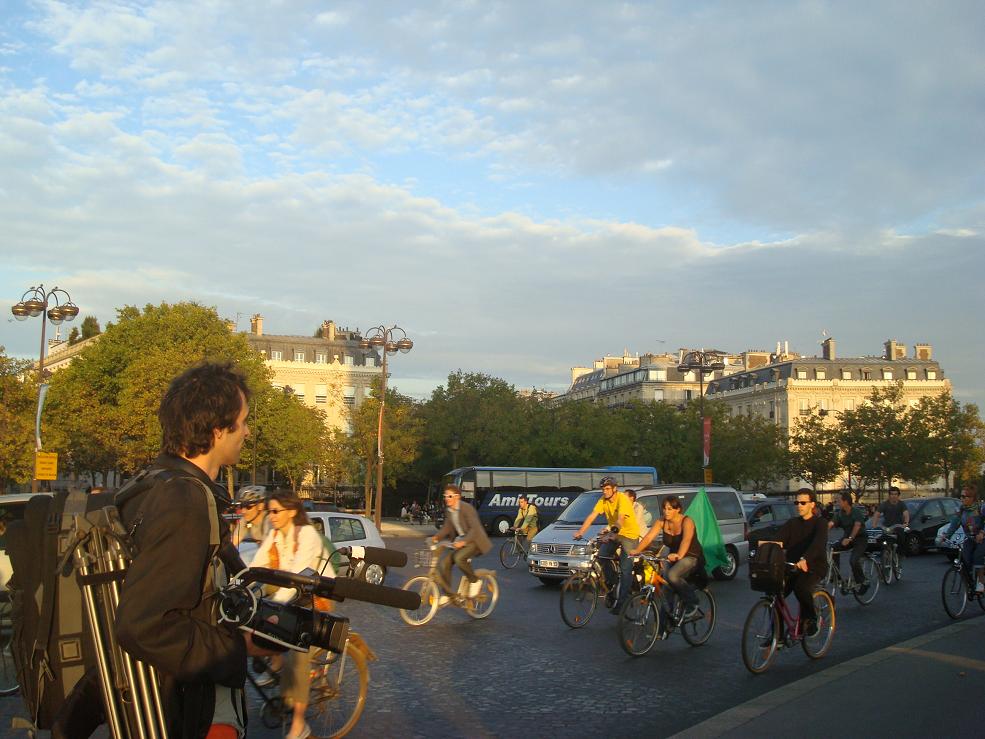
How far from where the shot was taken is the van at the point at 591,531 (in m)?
18.9

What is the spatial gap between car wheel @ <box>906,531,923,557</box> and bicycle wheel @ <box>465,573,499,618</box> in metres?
17.9

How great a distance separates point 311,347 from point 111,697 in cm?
10011

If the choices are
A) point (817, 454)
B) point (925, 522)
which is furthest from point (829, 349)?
point (925, 522)

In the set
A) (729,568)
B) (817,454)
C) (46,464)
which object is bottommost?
(729,568)

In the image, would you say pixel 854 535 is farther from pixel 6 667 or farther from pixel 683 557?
pixel 6 667

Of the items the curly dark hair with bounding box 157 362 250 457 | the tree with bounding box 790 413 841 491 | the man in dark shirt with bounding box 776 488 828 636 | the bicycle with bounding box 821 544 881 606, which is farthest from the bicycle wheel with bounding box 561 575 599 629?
the tree with bounding box 790 413 841 491

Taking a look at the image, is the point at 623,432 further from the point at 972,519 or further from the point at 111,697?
the point at 111,697

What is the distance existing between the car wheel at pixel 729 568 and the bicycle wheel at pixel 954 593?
7.03 m

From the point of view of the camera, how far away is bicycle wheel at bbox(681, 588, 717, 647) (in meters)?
11.6

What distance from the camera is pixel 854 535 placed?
52.4ft

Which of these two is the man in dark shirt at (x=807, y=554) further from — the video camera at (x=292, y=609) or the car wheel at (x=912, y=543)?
the car wheel at (x=912, y=543)

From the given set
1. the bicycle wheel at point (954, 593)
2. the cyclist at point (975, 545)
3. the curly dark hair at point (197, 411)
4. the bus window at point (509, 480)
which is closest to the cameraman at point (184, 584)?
the curly dark hair at point (197, 411)

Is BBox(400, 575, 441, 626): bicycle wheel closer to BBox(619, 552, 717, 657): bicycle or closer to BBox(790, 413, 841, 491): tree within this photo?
BBox(619, 552, 717, 657): bicycle

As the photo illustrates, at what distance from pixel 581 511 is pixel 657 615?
9.59m
